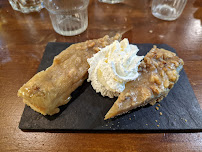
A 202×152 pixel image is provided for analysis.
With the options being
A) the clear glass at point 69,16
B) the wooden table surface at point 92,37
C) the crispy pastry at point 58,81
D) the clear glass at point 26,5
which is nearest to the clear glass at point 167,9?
the wooden table surface at point 92,37

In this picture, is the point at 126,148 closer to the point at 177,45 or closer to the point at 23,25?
the point at 177,45

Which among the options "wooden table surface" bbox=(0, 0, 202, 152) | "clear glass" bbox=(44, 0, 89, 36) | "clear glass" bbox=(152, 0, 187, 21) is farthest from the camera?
"clear glass" bbox=(152, 0, 187, 21)

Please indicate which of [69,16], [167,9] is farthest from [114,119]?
[167,9]

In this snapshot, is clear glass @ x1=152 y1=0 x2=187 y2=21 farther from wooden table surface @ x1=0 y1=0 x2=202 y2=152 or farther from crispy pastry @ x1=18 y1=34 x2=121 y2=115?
crispy pastry @ x1=18 y1=34 x2=121 y2=115

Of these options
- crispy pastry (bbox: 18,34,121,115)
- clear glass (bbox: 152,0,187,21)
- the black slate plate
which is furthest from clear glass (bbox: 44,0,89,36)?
clear glass (bbox: 152,0,187,21)

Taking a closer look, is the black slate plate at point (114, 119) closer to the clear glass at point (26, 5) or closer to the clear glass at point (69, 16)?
the clear glass at point (69, 16)

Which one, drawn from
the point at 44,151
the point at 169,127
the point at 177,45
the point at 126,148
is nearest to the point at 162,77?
the point at 169,127
